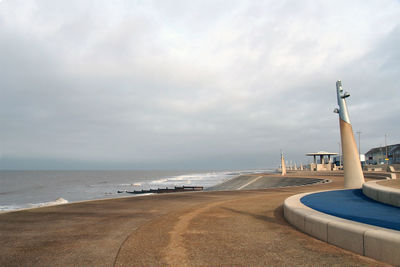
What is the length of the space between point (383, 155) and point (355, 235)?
114 metres

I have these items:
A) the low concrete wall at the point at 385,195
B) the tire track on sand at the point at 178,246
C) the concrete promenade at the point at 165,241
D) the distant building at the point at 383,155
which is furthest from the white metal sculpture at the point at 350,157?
the distant building at the point at 383,155

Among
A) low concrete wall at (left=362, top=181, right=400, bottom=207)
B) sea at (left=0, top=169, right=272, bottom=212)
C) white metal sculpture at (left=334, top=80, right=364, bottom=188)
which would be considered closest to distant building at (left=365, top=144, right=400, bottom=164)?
sea at (left=0, top=169, right=272, bottom=212)

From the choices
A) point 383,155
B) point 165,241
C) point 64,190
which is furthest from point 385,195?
point 383,155

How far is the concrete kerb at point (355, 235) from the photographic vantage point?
13.5 ft

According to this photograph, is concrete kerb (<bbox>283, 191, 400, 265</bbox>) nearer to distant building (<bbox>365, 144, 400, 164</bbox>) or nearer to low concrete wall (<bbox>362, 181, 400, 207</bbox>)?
low concrete wall (<bbox>362, 181, 400, 207</bbox>)

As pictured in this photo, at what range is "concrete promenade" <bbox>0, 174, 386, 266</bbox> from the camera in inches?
177

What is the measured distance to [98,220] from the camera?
26.9 feet

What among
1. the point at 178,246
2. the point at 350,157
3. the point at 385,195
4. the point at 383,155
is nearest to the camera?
the point at 178,246

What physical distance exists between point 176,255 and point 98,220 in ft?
14.6

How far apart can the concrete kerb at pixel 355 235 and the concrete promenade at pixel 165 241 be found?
147 millimetres

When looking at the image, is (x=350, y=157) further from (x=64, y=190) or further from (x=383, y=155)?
(x=383, y=155)

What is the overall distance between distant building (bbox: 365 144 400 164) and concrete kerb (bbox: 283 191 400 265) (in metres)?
95.3

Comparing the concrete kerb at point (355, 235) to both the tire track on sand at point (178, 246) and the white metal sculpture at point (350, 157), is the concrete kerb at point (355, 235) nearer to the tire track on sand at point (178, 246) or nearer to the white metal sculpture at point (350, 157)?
the tire track on sand at point (178, 246)

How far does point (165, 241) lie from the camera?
564cm
